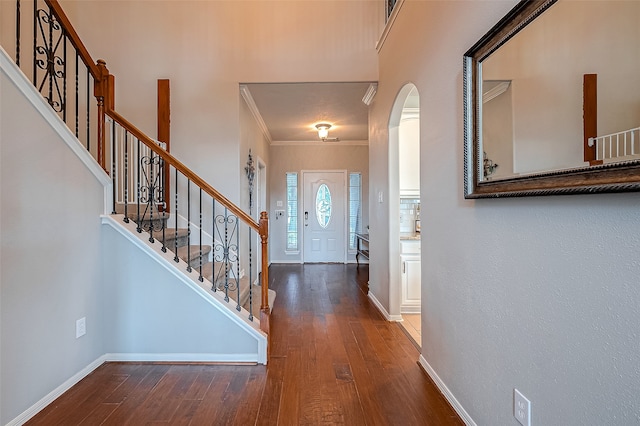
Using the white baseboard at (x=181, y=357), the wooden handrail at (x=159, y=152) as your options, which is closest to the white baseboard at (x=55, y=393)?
the white baseboard at (x=181, y=357)

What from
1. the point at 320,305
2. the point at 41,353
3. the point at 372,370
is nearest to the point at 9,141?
the point at 41,353

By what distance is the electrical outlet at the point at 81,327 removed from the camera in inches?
82.8

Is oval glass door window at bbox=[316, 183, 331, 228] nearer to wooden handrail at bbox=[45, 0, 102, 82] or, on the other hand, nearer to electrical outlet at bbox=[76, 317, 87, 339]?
wooden handrail at bbox=[45, 0, 102, 82]

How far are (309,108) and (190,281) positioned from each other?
3131 millimetres

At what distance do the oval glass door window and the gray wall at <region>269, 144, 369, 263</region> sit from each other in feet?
1.26

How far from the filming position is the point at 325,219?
6.74m

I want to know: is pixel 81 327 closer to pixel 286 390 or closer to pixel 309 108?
pixel 286 390

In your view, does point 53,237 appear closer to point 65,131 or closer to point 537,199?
point 65,131

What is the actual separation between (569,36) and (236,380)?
7.91ft

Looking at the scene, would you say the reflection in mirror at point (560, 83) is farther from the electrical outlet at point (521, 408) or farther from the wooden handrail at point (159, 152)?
the wooden handrail at point (159, 152)

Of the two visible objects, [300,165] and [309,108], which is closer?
[309,108]

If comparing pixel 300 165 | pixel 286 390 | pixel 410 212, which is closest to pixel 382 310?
pixel 410 212

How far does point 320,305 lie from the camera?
3.73m

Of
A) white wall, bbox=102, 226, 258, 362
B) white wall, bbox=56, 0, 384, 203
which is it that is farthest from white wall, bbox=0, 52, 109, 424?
white wall, bbox=56, 0, 384, 203
